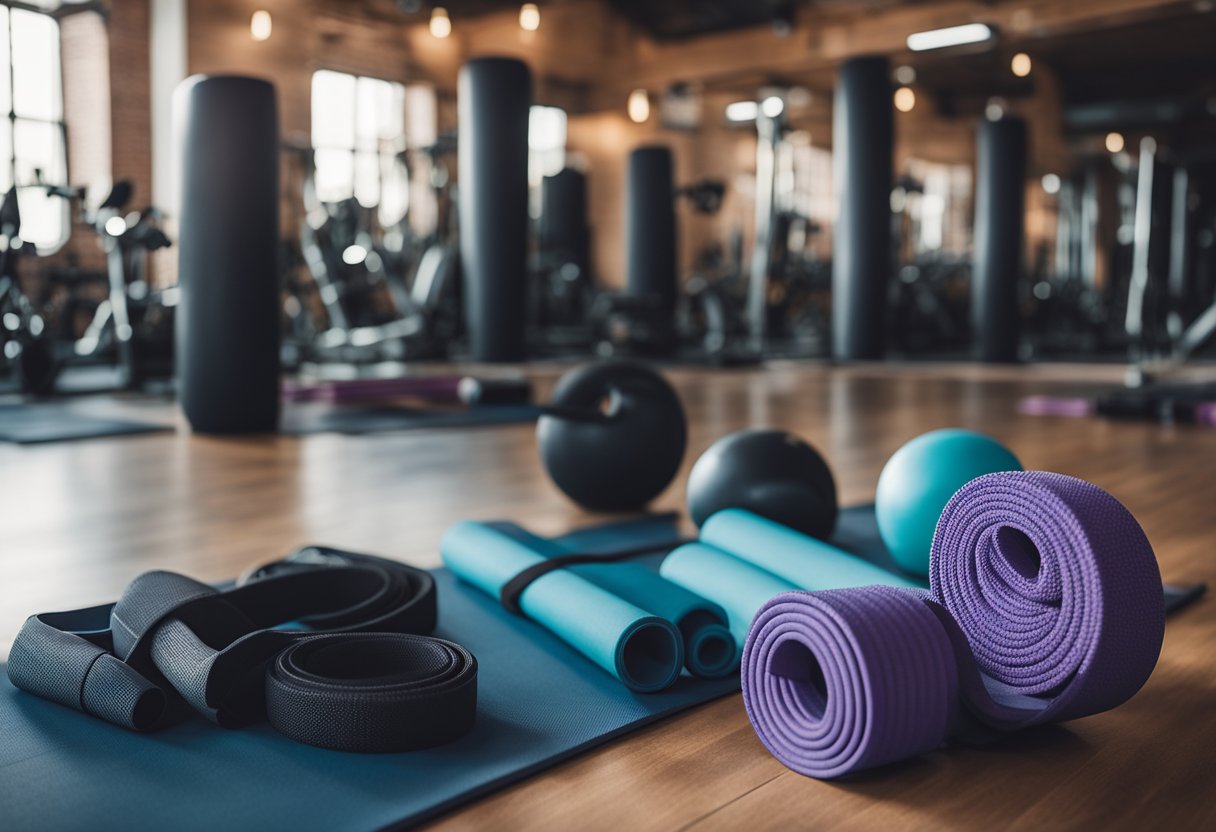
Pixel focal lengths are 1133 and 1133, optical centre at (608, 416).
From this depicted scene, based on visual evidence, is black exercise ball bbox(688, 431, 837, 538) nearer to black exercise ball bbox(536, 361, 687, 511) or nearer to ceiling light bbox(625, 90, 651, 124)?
black exercise ball bbox(536, 361, 687, 511)

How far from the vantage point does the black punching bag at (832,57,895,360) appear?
29.9ft

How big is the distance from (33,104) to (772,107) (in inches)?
245

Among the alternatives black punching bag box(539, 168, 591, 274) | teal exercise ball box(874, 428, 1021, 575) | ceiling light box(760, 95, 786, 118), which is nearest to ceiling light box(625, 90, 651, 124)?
black punching bag box(539, 168, 591, 274)

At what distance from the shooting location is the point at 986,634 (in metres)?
1.32

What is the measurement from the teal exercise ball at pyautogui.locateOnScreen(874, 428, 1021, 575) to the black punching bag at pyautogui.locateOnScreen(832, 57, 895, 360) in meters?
7.31

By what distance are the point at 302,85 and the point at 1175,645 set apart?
1034cm

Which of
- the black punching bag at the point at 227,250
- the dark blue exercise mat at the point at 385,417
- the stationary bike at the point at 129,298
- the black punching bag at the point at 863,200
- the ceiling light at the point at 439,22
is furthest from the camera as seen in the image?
the ceiling light at the point at 439,22

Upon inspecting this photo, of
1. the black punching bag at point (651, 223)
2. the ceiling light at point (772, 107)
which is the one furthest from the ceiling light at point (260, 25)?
the ceiling light at point (772, 107)

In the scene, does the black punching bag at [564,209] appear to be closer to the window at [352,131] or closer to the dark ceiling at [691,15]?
the window at [352,131]

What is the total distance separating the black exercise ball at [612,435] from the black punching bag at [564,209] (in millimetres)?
8951

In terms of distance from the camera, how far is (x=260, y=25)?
10.2 metres

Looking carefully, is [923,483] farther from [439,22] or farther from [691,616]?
[439,22]

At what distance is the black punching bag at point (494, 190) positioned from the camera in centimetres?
783

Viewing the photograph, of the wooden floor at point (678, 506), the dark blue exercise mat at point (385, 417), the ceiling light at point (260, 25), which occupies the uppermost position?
the ceiling light at point (260, 25)
